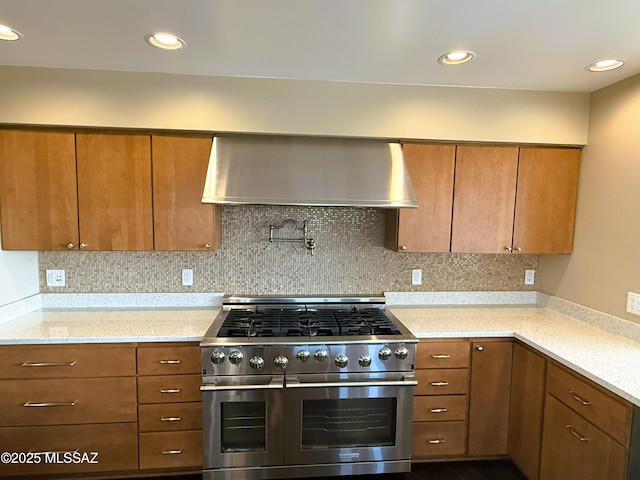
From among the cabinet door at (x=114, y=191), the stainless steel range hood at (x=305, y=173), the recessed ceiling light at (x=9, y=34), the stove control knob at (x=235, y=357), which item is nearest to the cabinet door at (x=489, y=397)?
the stainless steel range hood at (x=305, y=173)

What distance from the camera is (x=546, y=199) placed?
8.05ft

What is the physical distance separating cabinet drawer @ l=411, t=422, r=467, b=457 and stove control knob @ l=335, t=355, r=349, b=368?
26.5 inches

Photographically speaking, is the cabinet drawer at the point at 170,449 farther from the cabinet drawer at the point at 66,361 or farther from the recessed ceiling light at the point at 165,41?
the recessed ceiling light at the point at 165,41

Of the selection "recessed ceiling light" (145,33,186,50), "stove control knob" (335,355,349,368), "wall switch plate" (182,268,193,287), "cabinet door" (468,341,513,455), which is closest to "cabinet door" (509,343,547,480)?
"cabinet door" (468,341,513,455)

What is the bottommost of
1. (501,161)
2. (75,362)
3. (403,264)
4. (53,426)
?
(53,426)

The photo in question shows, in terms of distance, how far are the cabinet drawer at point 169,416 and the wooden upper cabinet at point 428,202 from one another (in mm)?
1649

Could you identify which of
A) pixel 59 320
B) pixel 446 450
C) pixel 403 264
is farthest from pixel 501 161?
pixel 59 320

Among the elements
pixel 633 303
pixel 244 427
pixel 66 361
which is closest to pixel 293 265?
pixel 244 427

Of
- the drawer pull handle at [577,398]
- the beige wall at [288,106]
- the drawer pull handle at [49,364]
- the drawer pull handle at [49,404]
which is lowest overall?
the drawer pull handle at [49,404]

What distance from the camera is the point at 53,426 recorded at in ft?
6.54

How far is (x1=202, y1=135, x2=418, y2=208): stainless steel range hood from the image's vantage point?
2086 millimetres

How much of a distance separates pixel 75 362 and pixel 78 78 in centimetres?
167

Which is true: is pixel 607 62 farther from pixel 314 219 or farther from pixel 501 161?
pixel 314 219

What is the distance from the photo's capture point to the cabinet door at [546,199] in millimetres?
2424
